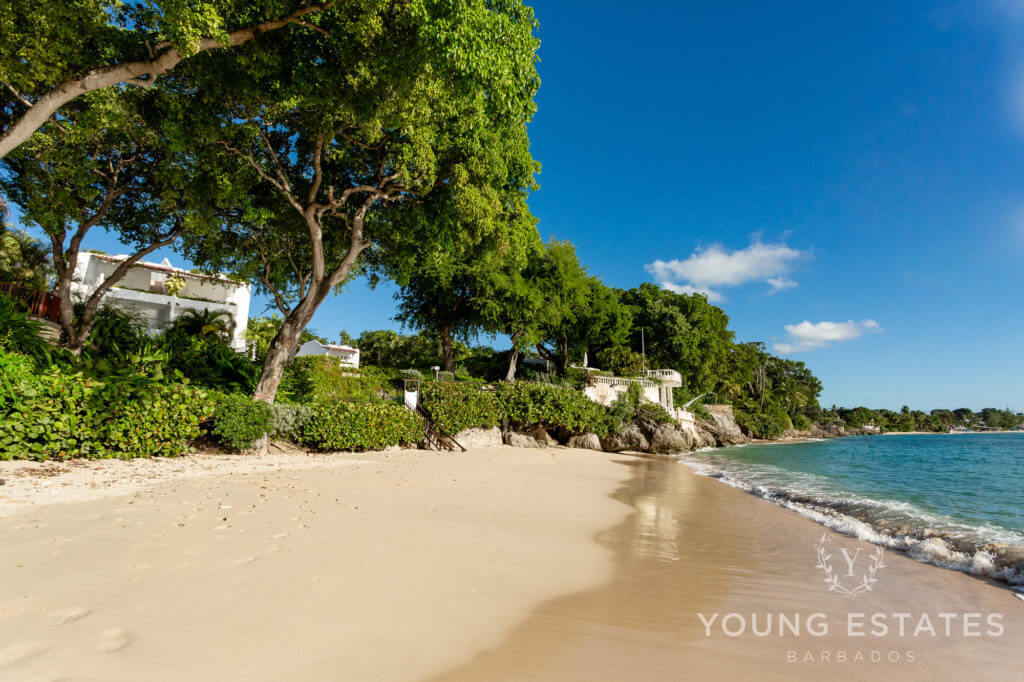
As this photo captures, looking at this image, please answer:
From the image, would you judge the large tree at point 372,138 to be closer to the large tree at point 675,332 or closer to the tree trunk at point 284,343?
the tree trunk at point 284,343

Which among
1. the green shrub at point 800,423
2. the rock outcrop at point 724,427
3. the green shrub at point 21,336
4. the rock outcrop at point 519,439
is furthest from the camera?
the green shrub at point 800,423

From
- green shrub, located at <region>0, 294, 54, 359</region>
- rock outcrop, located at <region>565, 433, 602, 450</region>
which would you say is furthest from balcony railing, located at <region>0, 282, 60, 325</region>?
rock outcrop, located at <region>565, 433, 602, 450</region>

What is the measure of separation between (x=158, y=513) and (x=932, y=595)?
914 cm

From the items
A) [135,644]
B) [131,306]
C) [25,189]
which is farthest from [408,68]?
[131,306]

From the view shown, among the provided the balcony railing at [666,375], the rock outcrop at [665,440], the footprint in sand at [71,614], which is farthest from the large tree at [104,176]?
the balcony railing at [666,375]

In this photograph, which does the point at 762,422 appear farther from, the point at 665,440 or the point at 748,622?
the point at 748,622

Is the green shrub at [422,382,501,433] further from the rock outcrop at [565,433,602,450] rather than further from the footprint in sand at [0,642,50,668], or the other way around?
the footprint in sand at [0,642,50,668]

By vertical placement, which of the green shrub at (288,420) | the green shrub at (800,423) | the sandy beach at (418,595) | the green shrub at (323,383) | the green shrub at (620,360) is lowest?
the green shrub at (800,423)

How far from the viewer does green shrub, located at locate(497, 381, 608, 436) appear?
71.6 feet

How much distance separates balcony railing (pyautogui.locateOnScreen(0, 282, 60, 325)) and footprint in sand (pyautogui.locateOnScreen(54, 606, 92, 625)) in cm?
1964

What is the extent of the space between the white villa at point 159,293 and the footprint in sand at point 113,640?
25.1 meters

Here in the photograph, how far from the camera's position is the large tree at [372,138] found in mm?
9117

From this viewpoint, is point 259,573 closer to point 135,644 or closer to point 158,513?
point 135,644

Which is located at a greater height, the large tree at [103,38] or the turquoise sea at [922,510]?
the large tree at [103,38]
